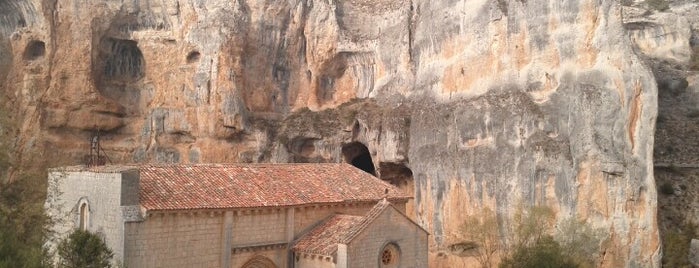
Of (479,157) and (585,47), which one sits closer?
(585,47)

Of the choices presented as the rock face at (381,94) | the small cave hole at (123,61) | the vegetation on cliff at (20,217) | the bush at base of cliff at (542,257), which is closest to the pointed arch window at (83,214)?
the vegetation on cliff at (20,217)

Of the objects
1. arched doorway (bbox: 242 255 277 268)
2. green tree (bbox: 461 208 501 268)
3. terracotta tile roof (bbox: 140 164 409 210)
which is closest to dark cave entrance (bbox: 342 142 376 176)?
green tree (bbox: 461 208 501 268)

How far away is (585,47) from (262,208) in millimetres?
16002

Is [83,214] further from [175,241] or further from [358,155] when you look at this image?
[358,155]

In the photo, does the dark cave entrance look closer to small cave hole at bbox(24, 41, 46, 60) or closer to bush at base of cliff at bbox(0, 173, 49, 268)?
small cave hole at bbox(24, 41, 46, 60)

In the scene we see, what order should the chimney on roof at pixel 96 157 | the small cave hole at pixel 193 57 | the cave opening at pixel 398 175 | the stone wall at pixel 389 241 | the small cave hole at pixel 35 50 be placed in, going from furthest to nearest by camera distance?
1. the small cave hole at pixel 193 57
2. the small cave hole at pixel 35 50
3. the cave opening at pixel 398 175
4. the chimney on roof at pixel 96 157
5. the stone wall at pixel 389 241

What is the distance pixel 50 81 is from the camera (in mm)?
42000

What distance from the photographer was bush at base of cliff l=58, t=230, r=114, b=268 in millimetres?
16703

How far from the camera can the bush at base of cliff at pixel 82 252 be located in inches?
658

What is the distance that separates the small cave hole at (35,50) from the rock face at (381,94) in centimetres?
9

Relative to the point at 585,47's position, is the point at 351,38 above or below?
above

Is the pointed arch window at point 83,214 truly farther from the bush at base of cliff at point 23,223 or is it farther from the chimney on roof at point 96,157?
the chimney on roof at point 96,157

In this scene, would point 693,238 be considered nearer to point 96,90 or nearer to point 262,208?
point 262,208

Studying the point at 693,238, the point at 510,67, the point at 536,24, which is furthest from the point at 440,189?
the point at 693,238
